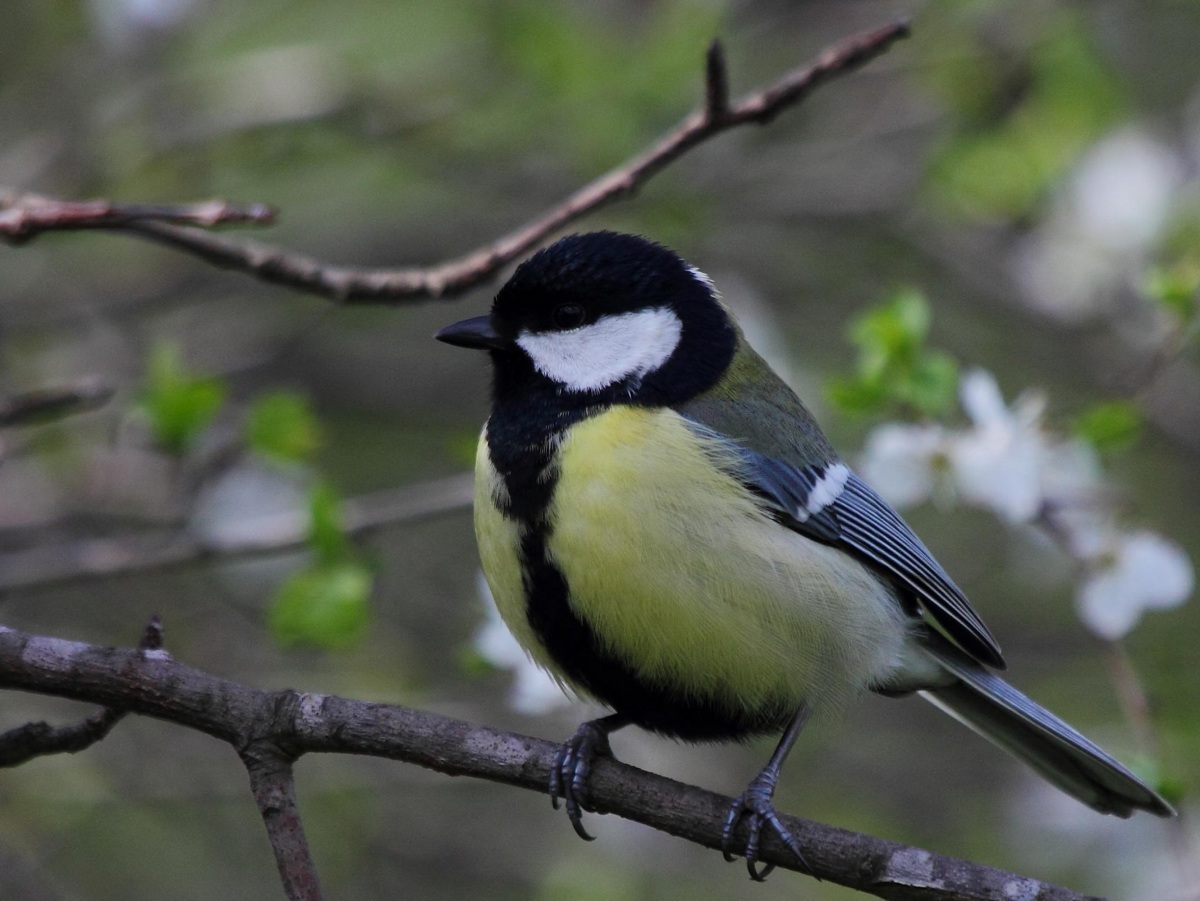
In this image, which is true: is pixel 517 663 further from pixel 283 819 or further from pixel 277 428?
pixel 283 819

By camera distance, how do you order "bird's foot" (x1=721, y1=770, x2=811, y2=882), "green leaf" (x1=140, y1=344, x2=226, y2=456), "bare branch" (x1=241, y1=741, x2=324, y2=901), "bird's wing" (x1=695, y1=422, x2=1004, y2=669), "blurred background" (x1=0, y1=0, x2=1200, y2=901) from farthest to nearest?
"blurred background" (x1=0, y1=0, x2=1200, y2=901) → "green leaf" (x1=140, y1=344, x2=226, y2=456) → "bird's wing" (x1=695, y1=422, x2=1004, y2=669) → "bird's foot" (x1=721, y1=770, x2=811, y2=882) → "bare branch" (x1=241, y1=741, x2=324, y2=901)

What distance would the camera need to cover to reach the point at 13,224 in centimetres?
217

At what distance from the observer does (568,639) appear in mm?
2545

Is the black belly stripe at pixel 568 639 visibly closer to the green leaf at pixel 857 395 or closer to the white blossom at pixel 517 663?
the white blossom at pixel 517 663

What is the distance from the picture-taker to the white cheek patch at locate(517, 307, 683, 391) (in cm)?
274

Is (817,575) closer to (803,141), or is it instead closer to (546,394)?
(546,394)

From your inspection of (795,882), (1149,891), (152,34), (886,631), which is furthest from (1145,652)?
(152,34)

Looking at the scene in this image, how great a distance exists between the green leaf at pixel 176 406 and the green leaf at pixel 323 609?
47 centimetres

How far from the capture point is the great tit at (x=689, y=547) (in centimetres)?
245

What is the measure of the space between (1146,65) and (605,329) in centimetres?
379

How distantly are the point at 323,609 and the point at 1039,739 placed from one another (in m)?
1.61

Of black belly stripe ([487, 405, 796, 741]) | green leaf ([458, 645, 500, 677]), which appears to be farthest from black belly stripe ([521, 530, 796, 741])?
green leaf ([458, 645, 500, 677])

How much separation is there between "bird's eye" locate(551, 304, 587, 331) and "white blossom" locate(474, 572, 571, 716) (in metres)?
0.61

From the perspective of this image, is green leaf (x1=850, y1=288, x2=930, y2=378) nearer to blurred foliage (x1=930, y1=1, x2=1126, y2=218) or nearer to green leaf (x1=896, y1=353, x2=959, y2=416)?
green leaf (x1=896, y1=353, x2=959, y2=416)
